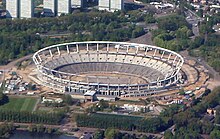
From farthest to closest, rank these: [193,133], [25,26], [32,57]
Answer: [25,26]
[32,57]
[193,133]

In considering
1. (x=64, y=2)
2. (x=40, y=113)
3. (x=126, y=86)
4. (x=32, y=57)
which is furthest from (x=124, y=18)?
(x=40, y=113)

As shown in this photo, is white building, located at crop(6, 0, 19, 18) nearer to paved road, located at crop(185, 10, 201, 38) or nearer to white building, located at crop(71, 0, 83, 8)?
white building, located at crop(71, 0, 83, 8)

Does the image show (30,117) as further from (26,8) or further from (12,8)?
(12,8)

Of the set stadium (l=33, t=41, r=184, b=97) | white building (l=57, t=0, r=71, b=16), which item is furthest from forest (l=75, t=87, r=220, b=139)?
white building (l=57, t=0, r=71, b=16)

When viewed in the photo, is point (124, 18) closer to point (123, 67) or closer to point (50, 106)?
point (123, 67)

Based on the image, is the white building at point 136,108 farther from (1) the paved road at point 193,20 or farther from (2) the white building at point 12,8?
(2) the white building at point 12,8

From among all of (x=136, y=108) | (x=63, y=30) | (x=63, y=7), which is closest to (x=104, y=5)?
(x=63, y=7)

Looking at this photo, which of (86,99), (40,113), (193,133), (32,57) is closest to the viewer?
(193,133)
